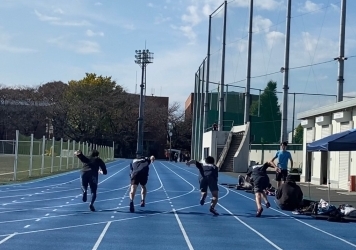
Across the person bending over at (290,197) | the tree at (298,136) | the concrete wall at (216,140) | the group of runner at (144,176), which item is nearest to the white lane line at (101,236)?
the group of runner at (144,176)

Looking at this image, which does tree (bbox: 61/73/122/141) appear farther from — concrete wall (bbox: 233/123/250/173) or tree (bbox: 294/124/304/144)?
concrete wall (bbox: 233/123/250/173)

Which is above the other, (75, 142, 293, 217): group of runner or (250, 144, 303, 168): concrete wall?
(250, 144, 303, 168): concrete wall

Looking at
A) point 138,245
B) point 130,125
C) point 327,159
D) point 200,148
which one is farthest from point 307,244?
point 130,125

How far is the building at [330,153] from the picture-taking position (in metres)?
29.5

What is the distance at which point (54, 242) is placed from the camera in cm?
1178

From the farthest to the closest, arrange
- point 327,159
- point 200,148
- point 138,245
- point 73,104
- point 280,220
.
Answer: point 73,104, point 200,148, point 327,159, point 280,220, point 138,245

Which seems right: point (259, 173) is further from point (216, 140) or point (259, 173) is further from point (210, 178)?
point (216, 140)

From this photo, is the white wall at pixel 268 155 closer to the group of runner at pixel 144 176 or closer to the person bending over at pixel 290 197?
the person bending over at pixel 290 197

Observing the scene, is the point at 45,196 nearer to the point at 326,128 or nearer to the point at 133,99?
the point at 326,128

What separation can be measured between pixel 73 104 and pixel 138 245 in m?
73.4

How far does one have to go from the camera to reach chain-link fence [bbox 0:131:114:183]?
114 feet

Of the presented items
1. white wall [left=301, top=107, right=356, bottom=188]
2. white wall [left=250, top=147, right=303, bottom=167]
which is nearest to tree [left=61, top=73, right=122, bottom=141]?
white wall [left=250, top=147, right=303, bottom=167]

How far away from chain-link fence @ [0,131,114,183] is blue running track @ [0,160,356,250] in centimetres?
1289

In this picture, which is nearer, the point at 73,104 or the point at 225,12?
the point at 225,12
